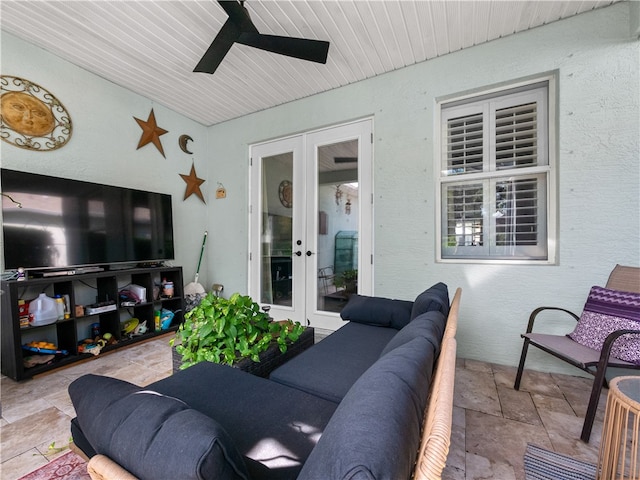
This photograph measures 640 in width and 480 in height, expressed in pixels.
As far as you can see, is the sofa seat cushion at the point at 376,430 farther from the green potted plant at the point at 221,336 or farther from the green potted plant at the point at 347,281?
the green potted plant at the point at 347,281

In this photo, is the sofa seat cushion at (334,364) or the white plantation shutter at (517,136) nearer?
the sofa seat cushion at (334,364)

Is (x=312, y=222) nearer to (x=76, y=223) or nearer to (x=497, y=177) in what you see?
(x=497, y=177)

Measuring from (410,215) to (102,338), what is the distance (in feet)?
11.0

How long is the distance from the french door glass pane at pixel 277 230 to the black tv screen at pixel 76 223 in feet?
4.12

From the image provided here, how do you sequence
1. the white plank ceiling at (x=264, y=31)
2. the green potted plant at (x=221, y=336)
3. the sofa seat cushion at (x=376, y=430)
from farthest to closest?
1. the white plank ceiling at (x=264, y=31)
2. the green potted plant at (x=221, y=336)
3. the sofa seat cushion at (x=376, y=430)

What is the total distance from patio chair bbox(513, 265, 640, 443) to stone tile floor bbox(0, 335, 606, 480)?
152 mm

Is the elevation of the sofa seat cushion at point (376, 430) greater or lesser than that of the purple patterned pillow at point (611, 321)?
greater

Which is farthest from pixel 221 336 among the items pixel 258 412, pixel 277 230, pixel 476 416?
pixel 277 230

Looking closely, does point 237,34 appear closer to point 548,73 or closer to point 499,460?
point 548,73

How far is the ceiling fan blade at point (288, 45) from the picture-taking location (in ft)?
6.61

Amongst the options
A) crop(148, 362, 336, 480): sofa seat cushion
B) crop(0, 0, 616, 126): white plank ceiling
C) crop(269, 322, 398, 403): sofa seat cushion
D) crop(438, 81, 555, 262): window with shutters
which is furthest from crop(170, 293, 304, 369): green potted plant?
crop(0, 0, 616, 126): white plank ceiling

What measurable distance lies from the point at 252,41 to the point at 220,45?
0.90ft

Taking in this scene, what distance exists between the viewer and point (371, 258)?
3010 millimetres

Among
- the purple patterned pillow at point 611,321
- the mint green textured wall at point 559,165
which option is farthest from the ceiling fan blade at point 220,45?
the purple patterned pillow at point 611,321
